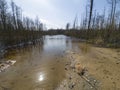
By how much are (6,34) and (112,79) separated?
83.3 ft

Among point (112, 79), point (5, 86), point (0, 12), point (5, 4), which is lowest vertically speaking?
point (5, 86)

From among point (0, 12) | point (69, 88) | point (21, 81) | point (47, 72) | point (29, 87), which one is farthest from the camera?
point (0, 12)

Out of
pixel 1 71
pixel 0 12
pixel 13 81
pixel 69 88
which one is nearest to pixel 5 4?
pixel 0 12

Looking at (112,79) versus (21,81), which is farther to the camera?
(21,81)

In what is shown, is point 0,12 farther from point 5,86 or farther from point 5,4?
point 5,86

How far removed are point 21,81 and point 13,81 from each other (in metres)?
0.46

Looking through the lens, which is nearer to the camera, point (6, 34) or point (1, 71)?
point (1, 71)

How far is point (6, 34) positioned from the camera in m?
26.6

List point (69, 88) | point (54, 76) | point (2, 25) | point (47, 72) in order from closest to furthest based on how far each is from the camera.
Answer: point (69, 88), point (54, 76), point (47, 72), point (2, 25)

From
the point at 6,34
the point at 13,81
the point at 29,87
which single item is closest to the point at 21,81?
the point at 13,81

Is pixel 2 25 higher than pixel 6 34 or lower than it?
higher

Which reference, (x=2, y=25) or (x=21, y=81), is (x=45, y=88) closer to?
(x=21, y=81)

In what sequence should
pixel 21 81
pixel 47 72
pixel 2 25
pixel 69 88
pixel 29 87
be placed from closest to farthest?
pixel 69 88 → pixel 29 87 → pixel 21 81 → pixel 47 72 → pixel 2 25

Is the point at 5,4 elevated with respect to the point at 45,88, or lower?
elevated
